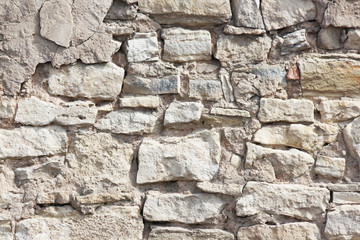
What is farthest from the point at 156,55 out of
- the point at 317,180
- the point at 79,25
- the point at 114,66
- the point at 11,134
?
the point at 317,180

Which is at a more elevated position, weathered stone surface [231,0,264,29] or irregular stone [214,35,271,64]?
weathered stone surface [231,0,264,29]

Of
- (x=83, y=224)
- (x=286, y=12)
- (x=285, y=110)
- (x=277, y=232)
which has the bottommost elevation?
(x=83, y=224)

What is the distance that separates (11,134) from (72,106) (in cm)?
31

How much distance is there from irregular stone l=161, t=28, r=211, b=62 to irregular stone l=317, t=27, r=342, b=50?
0.58 m

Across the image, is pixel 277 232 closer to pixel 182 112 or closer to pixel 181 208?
pixel 181 208

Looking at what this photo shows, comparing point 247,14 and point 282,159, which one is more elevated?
point 247,14

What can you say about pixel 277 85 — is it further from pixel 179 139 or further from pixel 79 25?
pixel 79 25

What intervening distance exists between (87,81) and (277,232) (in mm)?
1180

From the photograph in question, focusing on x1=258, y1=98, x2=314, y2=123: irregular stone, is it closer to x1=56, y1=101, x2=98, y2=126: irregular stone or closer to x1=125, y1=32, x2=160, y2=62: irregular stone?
x1=125, y1=32, x2=160, y2=62: irregular stone

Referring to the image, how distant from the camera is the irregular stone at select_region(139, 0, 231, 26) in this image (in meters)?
2.32

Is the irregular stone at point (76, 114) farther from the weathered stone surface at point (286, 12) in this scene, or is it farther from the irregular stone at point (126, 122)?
the weathered stone surface at point (286, 12)

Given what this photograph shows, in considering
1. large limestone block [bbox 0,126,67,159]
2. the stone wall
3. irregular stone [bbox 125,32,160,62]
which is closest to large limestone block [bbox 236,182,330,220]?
the stone wall

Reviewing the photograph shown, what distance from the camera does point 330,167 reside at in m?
2.30

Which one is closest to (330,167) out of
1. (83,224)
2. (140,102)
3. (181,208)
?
(181,208)
